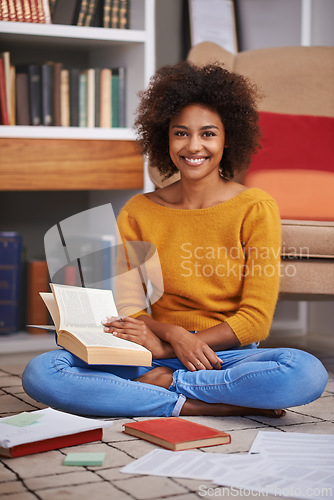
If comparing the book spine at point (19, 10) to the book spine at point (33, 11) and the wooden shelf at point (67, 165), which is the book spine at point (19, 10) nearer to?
the book spine at point (33, 11)

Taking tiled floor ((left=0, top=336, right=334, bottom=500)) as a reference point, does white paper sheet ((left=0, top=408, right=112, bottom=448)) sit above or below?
above

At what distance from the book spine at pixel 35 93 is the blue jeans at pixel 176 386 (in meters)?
1.09

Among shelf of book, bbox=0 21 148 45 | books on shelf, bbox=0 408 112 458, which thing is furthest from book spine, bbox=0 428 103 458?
shelf of book, bbox=0 21 148 45

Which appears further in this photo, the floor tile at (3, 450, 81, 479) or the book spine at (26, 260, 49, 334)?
the book spine at (26, 260, 49, 334)

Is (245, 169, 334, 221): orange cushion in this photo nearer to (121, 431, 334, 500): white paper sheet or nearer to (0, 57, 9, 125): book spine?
(0, 57, 9, 125): book spine

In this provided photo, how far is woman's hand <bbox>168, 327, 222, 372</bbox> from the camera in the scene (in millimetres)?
1478

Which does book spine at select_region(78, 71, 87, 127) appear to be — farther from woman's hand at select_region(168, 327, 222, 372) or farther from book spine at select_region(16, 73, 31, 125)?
woman's hand at select_region(168, 327, 222, 372)

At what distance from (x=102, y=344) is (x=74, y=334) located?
60 millimetres

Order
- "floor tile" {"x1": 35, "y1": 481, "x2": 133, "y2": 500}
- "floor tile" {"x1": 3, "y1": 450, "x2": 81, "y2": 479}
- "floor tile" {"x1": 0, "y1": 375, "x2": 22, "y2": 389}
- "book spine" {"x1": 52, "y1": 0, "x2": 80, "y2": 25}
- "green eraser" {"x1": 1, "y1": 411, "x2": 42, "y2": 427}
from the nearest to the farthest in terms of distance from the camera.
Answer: "floor tile" {"x1": 35, "y1": 481, "x2": 133, "y2": 500}, "floor tile" {"x1": 3, "y1": 450, "x2": 81, "y2": 479}, "green eraser" {"x1": 1, "y1": 411, "x2": 42, "y2": 427}, "floor tile" {"x1": 0, "y1": 375, "x2": 22, "y2": 389}, "book spine" {"x1": 52, "y1": 0, "x2": 80, "y2": 25}

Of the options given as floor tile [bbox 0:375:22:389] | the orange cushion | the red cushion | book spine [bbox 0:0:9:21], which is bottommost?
floor tile [bbox 0:375:22:389]

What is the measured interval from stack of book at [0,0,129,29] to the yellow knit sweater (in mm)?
1041

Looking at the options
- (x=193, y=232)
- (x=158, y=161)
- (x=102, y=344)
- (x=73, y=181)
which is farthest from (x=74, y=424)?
(x=73, y=181)

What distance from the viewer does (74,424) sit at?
49.1 inches

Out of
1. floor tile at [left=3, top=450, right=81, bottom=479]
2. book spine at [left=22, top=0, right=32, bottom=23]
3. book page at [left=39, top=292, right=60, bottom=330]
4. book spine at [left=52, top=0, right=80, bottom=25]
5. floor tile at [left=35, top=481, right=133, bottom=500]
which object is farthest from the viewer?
book spine at [left=52, top=0, right=80, bottom=25]
